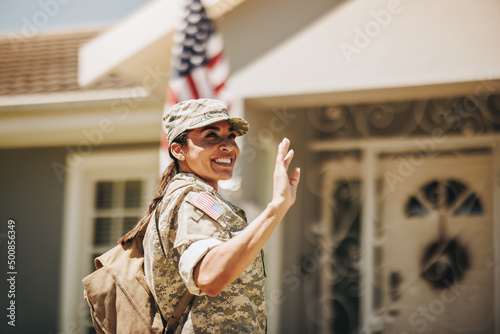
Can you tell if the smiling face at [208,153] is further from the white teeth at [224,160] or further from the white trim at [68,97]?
the white trim at [68,97]

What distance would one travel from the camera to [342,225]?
281 inches

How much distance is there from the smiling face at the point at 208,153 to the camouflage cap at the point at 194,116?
40mm

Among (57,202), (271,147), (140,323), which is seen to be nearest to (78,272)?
(57,202)

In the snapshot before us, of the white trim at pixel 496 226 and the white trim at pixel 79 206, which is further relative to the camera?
the white trim at pixel 79 206

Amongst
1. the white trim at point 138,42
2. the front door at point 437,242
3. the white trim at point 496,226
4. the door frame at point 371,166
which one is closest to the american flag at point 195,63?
the white trim at point 138,42

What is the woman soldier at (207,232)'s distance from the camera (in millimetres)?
2039

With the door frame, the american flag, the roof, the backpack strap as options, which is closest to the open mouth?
the backpack strap

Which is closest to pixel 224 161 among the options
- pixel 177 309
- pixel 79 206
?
pixel 177 309

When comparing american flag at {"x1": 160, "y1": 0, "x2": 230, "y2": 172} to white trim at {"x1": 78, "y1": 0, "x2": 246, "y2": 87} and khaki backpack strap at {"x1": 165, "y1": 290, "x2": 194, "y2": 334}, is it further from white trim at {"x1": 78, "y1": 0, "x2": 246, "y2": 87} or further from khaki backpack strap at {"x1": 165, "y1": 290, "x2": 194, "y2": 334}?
khaki backpack strap at {"x1": 165, "y1": 290, "x2": 194, "y2": 334}

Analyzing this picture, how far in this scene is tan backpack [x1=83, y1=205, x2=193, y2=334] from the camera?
2334 millimetres

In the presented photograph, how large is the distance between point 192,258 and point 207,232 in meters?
0.12

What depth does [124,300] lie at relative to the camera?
93.8 inches

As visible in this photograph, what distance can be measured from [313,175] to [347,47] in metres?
2.24

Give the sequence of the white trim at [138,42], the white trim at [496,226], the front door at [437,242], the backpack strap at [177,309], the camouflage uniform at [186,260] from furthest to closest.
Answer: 1. the front door at [437,242]
2. the white trim at [496,226]
3. the white trim at [138,42]
4. the backpack strap at [177,309]
5. the camouflage uniform at [186,260]
